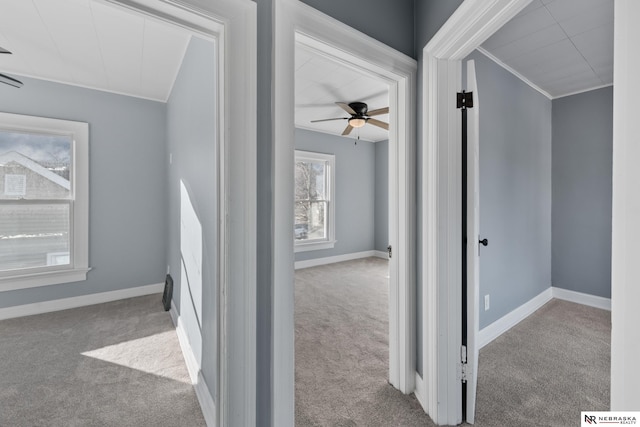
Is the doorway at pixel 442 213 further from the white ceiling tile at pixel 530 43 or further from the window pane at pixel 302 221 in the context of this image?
the window pane at pixel 302 221

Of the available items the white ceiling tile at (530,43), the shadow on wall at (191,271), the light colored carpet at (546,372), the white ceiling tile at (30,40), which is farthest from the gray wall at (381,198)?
the white ceiling tile at (30,40)

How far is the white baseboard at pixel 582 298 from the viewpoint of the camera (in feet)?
10.4

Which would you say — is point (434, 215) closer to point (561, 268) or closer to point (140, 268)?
point (561, 268)

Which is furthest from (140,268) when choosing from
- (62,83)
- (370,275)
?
(370,275)

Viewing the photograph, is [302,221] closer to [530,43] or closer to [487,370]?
[487,370]

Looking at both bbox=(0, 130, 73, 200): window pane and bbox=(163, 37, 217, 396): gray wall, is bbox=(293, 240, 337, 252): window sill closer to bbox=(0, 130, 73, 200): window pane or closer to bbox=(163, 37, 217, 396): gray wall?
bbox=(163, 37, 217, 396): gray wall

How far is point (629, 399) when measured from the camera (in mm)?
653

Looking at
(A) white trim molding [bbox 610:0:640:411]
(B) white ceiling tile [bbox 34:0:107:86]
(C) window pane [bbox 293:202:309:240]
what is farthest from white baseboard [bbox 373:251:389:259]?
(A) white trim molding [bbox 610:0:640:411]

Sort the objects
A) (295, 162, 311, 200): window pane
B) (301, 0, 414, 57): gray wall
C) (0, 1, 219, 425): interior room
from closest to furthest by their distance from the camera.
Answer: (301, 0, 414, 57): gray wall → (0, 1, 219, 425): interior room → (295, 162, 311, 200): window pane

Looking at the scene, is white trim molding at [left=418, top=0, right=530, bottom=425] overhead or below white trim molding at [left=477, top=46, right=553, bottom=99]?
below

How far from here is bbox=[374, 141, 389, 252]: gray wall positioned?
20.0 ft

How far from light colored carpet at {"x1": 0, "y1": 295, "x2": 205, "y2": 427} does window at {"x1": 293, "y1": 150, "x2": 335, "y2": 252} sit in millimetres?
2866

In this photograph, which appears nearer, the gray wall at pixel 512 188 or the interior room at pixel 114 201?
the interior room at pixel 114 201

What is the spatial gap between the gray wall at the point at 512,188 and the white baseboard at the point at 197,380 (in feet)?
6.91
